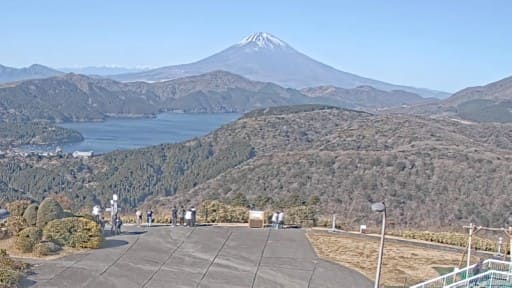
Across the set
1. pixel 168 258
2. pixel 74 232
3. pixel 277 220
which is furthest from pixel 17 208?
pixel 277 220

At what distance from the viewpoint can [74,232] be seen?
17422 mm

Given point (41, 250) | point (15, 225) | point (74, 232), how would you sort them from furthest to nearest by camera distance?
point (15, 225) → point (74, 232) → point (41, 250)

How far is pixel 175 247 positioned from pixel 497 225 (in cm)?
2212

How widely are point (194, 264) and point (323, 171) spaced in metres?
32.7

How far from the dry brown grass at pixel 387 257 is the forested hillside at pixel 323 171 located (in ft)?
14.9

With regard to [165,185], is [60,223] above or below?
above

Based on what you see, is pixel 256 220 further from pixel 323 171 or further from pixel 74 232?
pixel 323 171

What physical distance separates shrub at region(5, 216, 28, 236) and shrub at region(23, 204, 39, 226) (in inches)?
7.6

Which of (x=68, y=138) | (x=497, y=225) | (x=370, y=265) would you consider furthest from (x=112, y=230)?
(x=68, y=138)

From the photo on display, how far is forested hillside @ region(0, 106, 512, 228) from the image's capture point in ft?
127

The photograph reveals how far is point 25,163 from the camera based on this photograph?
3809 inches

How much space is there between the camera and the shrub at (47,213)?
60.0 ft

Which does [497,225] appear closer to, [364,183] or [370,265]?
[364,183]

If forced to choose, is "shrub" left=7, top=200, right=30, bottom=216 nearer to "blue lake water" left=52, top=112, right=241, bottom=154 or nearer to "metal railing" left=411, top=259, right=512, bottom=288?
"metal railing" left=411, top=259, right=512, bottom=288
